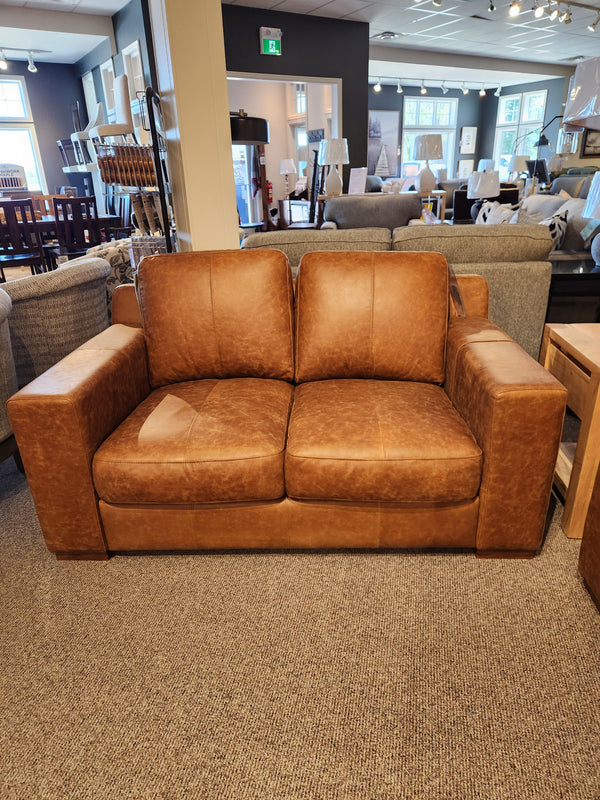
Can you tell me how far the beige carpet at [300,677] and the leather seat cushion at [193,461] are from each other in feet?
1.00

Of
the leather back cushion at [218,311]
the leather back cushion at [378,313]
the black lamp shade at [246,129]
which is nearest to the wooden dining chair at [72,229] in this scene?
the black lamp shade at [246,129]

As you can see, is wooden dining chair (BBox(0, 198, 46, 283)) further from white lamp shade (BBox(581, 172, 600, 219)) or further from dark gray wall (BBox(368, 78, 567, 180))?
dark gray wall (BBox(368, 78, 567, 180))

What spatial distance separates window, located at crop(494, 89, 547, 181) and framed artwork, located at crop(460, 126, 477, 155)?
55 cm

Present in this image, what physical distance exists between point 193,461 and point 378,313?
89 centimetres

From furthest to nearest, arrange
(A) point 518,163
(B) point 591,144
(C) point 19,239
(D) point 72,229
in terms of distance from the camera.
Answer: (B) point 591,144, (A) point 518,163, (D) point 72,229, (C) point 19,239

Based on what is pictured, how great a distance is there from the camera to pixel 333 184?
5648 mm

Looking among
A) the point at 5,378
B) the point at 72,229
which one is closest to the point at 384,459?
the point at 5,378

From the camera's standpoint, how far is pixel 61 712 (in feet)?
4.26

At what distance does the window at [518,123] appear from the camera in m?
12.7

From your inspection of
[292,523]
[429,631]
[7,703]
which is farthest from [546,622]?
[7,703]

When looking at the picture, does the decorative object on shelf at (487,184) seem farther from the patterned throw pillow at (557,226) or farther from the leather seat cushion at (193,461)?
the leather seat cushion at (193,461)

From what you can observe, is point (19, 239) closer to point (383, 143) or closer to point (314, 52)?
point (314, 52)

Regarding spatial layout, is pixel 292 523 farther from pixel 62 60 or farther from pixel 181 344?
pixel 62 60

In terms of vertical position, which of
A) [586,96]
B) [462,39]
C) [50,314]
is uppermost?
[462,39]
